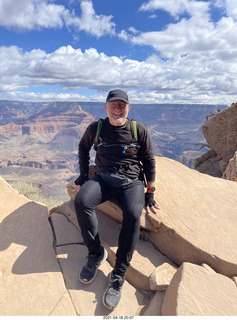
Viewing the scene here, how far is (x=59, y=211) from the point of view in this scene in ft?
17.2

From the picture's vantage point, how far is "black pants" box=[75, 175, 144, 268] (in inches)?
137

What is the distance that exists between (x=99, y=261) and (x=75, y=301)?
72 cm

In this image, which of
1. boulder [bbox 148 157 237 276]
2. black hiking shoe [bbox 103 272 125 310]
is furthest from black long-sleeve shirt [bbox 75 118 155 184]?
black hiking shoe [bbox 103 272 125 310]

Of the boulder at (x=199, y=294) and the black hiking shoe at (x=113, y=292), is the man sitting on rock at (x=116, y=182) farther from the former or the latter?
the boulder at (x=199, y=294)

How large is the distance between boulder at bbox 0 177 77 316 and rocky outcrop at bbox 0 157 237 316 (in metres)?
0.01

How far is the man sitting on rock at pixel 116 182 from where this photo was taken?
3488mm

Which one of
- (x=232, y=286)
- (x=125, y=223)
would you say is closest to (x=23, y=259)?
(x=125, y=223)

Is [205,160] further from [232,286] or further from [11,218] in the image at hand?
[11,218]

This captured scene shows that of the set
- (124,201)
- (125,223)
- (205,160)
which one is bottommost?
(205,160)

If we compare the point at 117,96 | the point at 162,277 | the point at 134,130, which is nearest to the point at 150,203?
the point at 162,277

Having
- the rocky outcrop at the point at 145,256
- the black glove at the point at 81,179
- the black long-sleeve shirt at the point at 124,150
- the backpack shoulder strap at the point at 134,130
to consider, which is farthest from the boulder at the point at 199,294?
the black glove at the point at 81,179

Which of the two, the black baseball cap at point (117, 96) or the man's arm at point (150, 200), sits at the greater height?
→ the black baseball cap at point (117, 96)

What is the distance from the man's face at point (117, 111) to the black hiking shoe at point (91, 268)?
2.47 meters

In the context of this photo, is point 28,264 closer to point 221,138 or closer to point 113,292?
point 113,292
